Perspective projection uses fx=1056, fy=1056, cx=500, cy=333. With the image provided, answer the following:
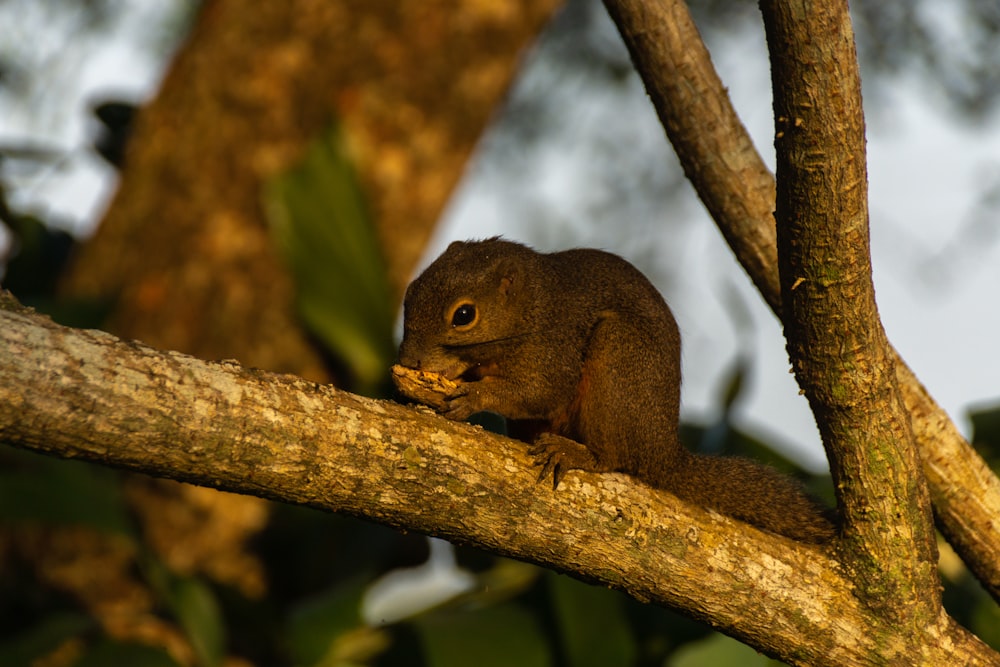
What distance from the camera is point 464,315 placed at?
3.36 m

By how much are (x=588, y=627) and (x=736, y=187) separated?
1.82 m

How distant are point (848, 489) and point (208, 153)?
3.78m

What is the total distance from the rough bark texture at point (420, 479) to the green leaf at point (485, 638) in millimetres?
1488

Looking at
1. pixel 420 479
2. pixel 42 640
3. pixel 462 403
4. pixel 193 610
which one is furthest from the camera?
pixel 193 610

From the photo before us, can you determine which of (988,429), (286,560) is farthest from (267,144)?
(988,429)

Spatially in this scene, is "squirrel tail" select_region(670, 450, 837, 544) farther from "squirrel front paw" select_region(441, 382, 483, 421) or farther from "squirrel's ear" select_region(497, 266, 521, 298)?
"squirrel's ear" select_region(497, 266, 521, 298)

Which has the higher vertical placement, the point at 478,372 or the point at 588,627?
the point at 478,372

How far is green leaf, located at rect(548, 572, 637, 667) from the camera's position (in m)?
3.88

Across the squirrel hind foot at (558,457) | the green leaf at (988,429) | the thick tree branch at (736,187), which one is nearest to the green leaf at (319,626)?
the squirrel hind foot at (558,457)

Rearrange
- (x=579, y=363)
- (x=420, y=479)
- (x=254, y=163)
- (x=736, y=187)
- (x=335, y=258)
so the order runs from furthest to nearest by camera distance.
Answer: (x=254, y=163)
(x=335, y=258)
(x=579, y=363)
(x=736, y=187)
(x=420, y=479)

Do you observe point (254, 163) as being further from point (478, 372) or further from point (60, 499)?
point (478, 372)

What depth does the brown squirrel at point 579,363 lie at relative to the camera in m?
2.97

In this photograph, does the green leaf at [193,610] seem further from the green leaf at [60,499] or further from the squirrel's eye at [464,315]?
the squirrel's eye at [464,315]

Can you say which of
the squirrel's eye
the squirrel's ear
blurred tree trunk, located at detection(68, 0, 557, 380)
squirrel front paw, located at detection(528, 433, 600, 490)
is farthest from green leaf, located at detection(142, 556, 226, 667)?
squirrel front paw, located at detection(528, 433, 600, 490)
